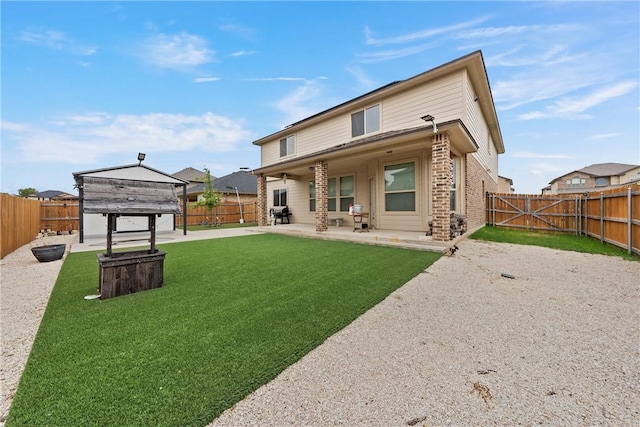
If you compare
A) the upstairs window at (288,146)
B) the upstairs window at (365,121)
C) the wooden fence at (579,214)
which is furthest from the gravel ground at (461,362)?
the upstairs window at (288,146)

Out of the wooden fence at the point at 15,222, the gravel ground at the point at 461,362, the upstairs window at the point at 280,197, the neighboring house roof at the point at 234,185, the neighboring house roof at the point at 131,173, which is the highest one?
the neighboring house roof at the point at 234,185

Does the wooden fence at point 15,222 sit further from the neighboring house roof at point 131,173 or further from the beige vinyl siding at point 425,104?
the beige vinyl siding at point 425,104

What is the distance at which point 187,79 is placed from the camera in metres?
12.6

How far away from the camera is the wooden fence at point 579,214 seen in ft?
20.6

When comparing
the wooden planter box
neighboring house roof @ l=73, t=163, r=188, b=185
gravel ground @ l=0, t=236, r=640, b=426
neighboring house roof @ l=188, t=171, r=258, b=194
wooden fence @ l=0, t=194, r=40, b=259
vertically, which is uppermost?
neighboring house roof @ l=188, t=171, r=258, b=194

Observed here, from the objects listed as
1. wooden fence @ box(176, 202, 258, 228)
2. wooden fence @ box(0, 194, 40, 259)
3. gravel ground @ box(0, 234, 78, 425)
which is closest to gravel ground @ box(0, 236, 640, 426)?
gravel ground @ box(0, 234, 78, 425)

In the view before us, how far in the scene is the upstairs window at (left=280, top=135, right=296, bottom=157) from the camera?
1384cm

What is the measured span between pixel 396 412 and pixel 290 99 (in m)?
15.3

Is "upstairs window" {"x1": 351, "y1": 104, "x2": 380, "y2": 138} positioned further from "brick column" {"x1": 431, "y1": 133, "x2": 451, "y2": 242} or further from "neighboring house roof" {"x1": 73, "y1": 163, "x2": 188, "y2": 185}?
"neighboring house roof" {"x1": 73, "y1": 163, "x2": 188, "y2": 185}

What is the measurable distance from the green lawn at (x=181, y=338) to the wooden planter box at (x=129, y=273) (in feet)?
0.64

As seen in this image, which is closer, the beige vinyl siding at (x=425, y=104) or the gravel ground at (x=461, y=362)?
the gravel ground at (x=461, y=362)

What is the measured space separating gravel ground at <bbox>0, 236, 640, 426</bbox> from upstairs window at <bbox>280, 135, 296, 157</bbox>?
11383 millimetres

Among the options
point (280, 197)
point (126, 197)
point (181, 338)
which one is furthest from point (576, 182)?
point (126, 197)

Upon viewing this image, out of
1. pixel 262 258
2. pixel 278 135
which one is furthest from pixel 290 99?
pixel 262 258
